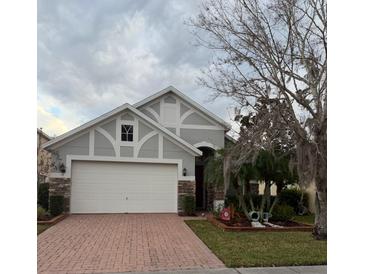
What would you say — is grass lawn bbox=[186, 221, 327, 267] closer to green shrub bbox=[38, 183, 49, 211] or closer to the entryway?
the entryway

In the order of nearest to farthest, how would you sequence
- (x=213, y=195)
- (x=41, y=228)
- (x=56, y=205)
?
(x=41, y=228), (x=56, y=205), (x=213, y=195)

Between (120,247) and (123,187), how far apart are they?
24.7 feet

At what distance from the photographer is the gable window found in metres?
16.0

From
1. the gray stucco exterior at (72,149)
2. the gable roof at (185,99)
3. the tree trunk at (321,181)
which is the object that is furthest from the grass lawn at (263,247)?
the gable roof at (185,99)

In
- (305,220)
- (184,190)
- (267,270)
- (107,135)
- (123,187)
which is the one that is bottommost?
(305,220)

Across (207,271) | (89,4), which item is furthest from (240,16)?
(207,271)

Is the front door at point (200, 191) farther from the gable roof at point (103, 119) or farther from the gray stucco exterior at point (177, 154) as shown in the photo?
the gable roof at point (103, 119)

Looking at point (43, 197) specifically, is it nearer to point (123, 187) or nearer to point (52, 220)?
point (52, 220)

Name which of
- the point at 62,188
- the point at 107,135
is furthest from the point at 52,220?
the point at 107,135

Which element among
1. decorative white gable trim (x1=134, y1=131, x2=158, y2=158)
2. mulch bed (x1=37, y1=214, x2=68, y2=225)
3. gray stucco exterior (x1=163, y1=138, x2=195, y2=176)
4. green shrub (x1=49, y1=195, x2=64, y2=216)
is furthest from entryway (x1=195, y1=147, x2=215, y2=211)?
mulch bed (x1=37, y1=214, x2=68, y2=225)

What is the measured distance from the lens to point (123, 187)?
15.9 meters

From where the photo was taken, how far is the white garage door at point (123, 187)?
15.5 meters

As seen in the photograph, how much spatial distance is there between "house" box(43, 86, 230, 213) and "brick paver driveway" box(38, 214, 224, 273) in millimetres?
2618
